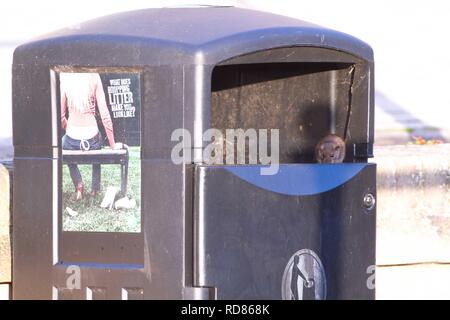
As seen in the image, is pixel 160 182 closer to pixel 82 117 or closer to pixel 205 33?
pixel 82 117

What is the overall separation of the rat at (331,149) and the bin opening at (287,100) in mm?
64

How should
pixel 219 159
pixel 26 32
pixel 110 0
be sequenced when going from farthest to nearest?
pixel 110 0, pixel 26 32, pixel 219 159

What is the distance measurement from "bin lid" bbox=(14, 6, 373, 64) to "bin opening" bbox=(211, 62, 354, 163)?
361 mm

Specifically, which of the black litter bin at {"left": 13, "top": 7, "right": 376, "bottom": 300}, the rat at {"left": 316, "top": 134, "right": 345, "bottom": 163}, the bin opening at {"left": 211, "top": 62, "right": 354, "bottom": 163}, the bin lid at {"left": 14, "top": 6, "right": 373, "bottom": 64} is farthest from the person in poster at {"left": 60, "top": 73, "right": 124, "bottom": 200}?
the rat at {"left": 316, "top": 134, "right": 345, "bottom": 163}

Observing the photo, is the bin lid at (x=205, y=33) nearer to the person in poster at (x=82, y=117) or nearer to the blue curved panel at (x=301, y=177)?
the person in poster at (x=82, y=117)

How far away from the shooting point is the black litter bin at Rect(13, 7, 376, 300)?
3486mm

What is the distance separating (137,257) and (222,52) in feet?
2.62

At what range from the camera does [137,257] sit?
140 inches

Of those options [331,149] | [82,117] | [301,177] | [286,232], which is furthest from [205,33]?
[331,149]

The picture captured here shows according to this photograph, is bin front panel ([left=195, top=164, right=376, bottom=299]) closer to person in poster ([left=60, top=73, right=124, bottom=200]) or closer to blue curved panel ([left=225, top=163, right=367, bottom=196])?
blue curved panel ([left=225, top=163, right=367, bottom=196])

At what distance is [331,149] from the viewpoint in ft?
13.8

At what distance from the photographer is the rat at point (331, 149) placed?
4.13m
